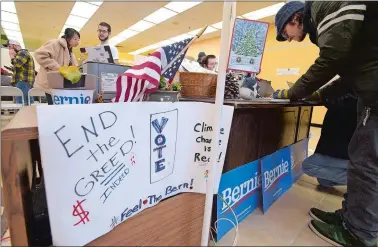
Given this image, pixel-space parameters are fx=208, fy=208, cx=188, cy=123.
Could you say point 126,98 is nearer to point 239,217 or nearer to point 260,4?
point 239,217

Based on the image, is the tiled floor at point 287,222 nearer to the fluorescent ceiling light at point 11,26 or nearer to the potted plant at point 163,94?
the potted plant at point 163,94

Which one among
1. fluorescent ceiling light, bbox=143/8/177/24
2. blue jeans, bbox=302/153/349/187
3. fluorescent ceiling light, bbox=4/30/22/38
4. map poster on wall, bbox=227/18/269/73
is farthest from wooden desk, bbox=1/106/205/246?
fluorescent ceiling light, bbox=4/30/22/38

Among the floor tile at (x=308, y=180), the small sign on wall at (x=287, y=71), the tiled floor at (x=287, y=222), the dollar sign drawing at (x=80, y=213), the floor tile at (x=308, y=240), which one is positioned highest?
the small sign on wall at (x=287, y=71)

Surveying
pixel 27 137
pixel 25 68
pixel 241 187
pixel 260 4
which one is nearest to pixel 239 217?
pixel 241 187

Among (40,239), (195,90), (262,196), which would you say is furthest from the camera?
(262,196)

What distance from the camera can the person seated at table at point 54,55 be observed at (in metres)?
1.88

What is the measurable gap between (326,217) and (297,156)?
0.71 meters

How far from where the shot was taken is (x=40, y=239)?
61cm

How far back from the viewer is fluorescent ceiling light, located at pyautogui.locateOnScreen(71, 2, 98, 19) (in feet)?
17.6

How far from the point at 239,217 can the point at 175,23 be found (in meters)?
6.50

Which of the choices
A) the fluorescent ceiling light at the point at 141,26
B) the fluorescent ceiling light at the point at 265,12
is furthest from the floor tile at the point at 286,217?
the fluorescent ceiling light at the point at 141,26

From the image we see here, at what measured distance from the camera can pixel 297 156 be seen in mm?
1904

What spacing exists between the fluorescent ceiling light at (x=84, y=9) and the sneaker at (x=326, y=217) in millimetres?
6329

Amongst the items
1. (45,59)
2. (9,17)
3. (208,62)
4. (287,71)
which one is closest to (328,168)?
(208,62)
